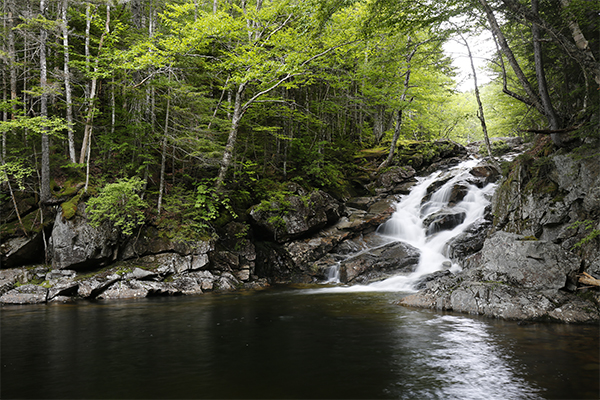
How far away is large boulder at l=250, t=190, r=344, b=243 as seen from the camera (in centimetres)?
1433

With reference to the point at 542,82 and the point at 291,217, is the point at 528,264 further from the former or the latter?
the point at 291,217

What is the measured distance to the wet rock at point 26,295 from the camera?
32.4 ft

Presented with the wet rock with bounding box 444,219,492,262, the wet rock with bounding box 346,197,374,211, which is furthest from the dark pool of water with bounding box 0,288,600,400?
the wet rock with bounding box 346,197,374,211

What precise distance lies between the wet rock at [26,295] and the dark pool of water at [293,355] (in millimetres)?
1539

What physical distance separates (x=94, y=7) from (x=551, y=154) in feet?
55.4

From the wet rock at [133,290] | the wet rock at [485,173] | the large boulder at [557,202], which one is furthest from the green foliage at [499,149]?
the wet rock at [133,290]

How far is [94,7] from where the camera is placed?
13.4m

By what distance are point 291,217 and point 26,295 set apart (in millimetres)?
9107

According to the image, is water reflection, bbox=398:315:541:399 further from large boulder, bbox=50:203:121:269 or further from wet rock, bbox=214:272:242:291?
large boulder, bbox=50:203:121:269

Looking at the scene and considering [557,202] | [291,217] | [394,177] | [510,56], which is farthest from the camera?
[394,177]

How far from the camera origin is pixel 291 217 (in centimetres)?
1448

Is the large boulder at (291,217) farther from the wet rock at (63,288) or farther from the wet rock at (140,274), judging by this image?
the wet rock at (63,288)

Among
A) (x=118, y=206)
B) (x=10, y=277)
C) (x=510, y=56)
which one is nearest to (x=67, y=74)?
(x=118, y=206)

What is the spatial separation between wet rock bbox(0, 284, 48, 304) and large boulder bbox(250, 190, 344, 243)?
24.2ft
